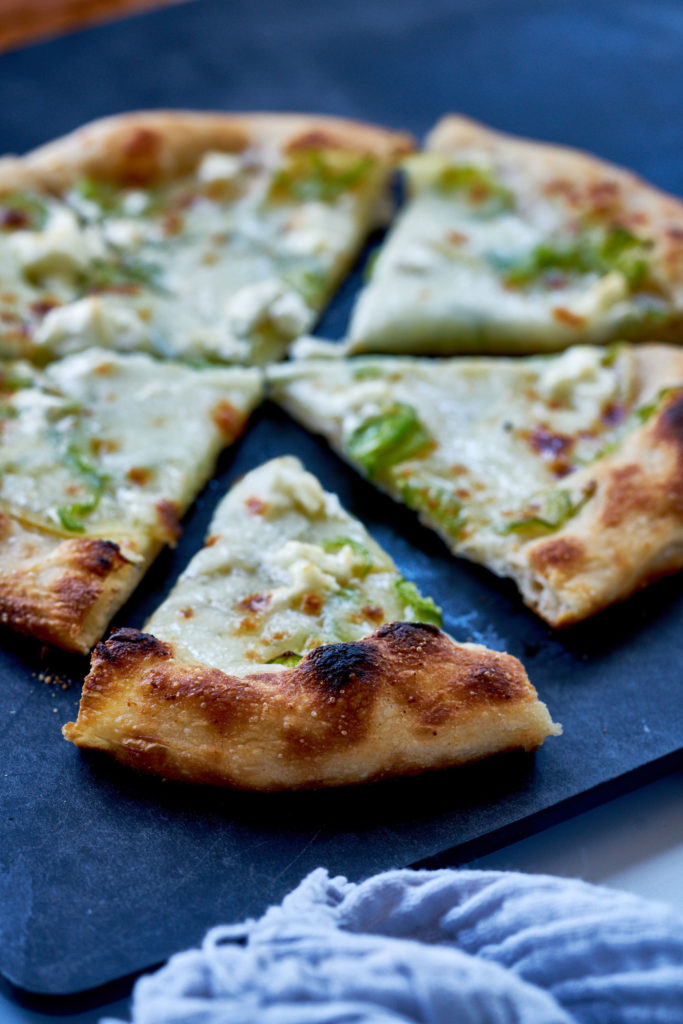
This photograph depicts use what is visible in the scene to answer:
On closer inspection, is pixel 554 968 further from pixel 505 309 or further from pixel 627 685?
pixel 505 309

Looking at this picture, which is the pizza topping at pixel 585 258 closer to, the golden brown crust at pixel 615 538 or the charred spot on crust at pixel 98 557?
the golden brown crust at pixel 615 538

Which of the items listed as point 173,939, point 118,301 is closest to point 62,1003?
point 173,939

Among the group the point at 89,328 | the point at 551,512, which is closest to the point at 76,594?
the point at 89,328

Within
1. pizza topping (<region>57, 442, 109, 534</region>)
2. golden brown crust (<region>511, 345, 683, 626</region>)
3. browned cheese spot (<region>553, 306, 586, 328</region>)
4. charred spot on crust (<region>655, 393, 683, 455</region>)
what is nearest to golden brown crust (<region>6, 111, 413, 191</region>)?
browned cheese spot (<region>553, 306, 586, 328</region>)

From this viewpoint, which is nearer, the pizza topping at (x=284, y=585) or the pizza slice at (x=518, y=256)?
the pizza topping at (x=284, y=585)

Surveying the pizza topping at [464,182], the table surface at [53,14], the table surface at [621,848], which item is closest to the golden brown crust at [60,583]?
the table surface at [621,848]
